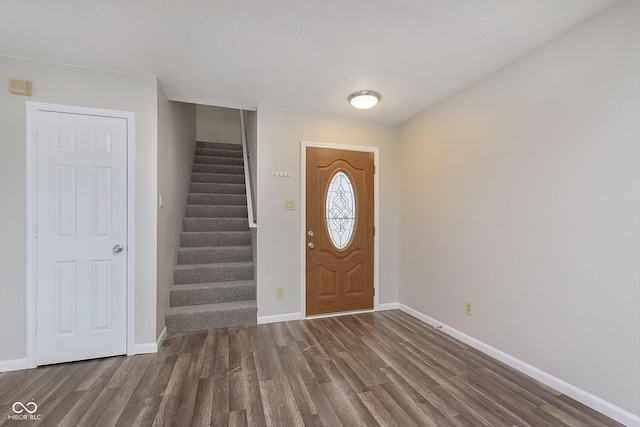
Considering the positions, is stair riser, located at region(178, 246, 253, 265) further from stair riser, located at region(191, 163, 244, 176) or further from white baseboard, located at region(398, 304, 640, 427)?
white baseboard, located at region(398, 304, 640, 427)

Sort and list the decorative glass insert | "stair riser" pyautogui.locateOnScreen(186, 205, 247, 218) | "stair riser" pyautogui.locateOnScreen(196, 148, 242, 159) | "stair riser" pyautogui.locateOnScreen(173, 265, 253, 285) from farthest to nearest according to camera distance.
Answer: "stair riser" pyautogui.locateOnScreen(196, 148, 242, 159) < "stair riser" pyautogui.locateOnScreen(186, 205, 247, 218) < the decorative glass insert < "stair riser" pyautogui.locateOnScreen(173, 265, 253, 285)

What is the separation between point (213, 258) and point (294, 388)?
2113 millimetres

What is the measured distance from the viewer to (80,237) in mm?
2240

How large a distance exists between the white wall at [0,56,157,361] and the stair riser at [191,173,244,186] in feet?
7.18

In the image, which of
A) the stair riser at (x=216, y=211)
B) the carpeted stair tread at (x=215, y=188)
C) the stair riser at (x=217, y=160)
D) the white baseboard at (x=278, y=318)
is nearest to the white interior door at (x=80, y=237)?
the white baseboard at (x=278, y=318)

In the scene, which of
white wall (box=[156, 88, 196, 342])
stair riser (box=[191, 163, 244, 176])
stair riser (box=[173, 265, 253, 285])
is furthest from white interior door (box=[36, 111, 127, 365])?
stair riser (box=[191, 163, 244, 176])

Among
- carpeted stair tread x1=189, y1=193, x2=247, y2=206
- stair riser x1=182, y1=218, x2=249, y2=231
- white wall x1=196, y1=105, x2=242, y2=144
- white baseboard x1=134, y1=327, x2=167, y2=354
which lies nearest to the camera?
white baseboard x1=134, y1=327, x2=167, y2=354

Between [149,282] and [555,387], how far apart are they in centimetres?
325

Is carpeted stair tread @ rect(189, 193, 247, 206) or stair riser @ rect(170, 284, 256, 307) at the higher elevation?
carpeted stair tread @ rect(189, 193, 247, 206)

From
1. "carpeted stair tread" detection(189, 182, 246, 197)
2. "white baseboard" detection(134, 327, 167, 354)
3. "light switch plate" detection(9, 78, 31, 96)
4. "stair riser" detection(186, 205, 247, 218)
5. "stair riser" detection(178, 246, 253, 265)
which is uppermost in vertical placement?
"light switch plate" detection(9, 78, 31, 96)

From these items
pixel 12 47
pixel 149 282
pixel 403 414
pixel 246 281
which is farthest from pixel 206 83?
pixel 403 414

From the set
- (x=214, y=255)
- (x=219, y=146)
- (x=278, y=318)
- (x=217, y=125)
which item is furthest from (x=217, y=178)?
(x=278, y=318)

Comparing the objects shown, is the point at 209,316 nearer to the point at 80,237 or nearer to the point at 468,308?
the point at 80,237

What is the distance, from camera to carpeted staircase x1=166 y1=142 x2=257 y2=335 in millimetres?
2912
